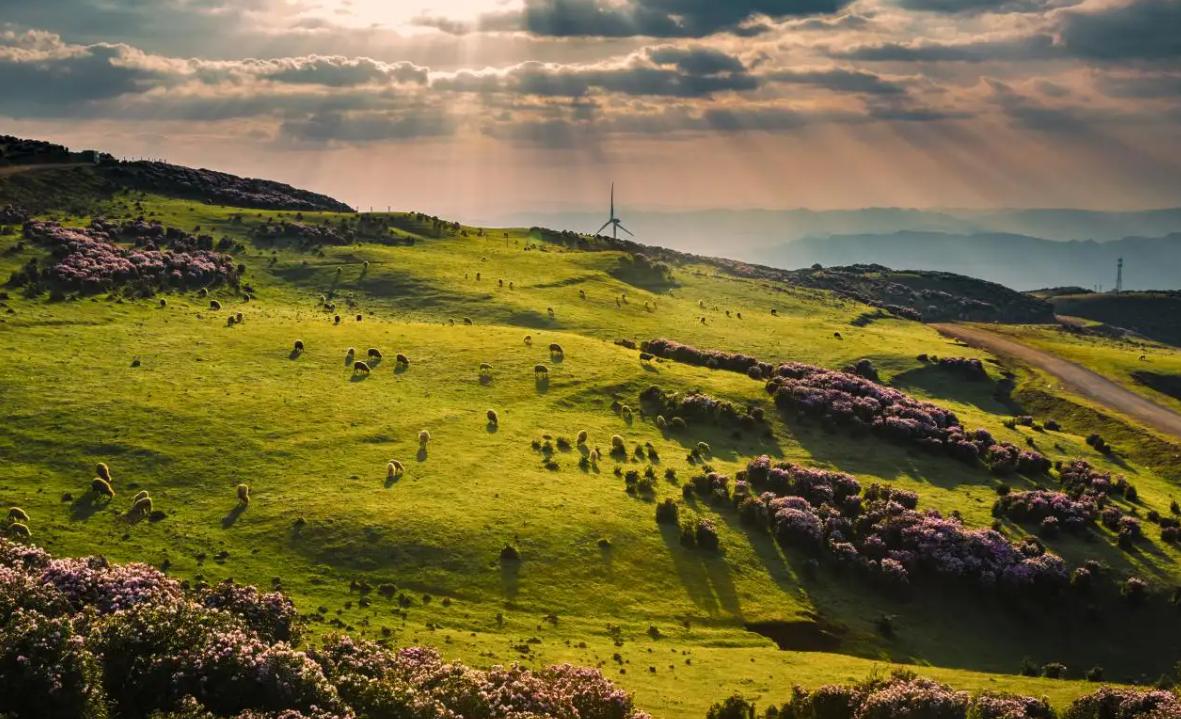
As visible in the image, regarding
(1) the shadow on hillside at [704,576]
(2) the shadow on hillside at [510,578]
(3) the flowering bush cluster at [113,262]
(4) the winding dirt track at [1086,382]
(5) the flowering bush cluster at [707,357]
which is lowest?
(1) the shadow on hillside at [704,576]

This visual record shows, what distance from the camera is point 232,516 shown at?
142 feet

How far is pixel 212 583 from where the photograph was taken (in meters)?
37.2

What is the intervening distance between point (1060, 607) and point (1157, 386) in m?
68.6

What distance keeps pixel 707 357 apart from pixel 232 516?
5169 centimetres

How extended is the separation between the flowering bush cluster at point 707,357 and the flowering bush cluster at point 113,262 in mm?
46388

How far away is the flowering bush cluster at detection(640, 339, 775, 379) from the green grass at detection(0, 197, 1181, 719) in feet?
12.8

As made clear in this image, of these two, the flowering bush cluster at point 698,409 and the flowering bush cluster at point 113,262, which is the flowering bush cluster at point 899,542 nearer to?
the flowering bush cluster at point 698,409

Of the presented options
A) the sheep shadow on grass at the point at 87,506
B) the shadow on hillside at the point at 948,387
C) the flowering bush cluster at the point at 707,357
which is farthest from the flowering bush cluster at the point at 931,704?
the shadow on hillside at the point at 948,387

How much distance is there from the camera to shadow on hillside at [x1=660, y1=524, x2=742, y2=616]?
144 ft

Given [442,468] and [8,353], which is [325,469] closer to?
[442,468]

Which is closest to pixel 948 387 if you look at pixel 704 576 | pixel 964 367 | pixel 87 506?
pixel 964 367

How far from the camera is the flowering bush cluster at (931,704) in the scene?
30.0m

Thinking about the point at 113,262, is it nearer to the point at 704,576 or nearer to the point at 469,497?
the point at 469,497

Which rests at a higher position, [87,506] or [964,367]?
[964,367]
